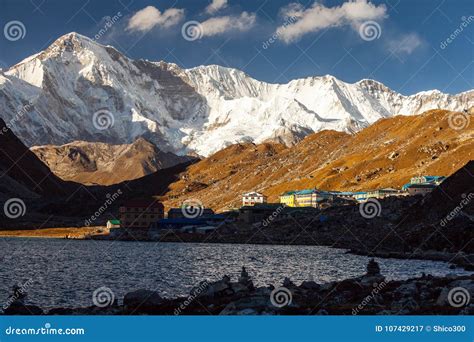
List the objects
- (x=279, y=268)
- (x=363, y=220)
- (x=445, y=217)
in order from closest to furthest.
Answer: (x=279, y=268) < (x=445, y=217) < (x=363, y=220)

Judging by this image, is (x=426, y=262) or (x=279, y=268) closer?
(x=279, y=268)

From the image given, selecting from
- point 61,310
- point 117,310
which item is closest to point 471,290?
point 117,310

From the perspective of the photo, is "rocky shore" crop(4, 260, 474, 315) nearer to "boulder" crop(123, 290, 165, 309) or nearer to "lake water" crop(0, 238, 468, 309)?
"boulder" crop(123, 290, 165, 309)

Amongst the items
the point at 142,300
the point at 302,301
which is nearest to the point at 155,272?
the point at 142,300

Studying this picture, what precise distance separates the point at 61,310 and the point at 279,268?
46.4 meters

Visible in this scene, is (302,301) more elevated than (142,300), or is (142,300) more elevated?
(302,301)

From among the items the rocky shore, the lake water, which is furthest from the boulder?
the lake water

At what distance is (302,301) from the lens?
43.3m

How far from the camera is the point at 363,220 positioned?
168 meters

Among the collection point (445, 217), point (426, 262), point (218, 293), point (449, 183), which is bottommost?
point (218, 293)

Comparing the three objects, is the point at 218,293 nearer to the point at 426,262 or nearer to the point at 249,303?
the point at 249,303

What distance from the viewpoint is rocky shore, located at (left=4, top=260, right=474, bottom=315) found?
39.0 m

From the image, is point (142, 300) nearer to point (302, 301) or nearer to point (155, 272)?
point (302, 301)

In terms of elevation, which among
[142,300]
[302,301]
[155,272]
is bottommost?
[155,272]
